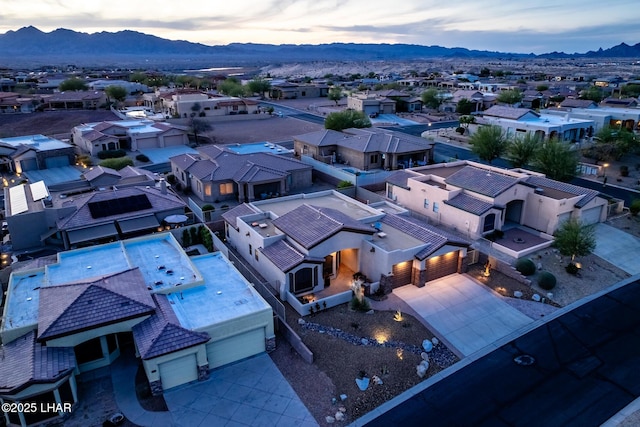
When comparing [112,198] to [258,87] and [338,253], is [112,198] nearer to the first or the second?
[338,253]

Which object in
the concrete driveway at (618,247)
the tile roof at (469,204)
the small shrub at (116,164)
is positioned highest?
the tile roof at (469,204)

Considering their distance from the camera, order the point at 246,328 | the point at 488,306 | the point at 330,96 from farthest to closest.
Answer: the point at 330,96 < the point at 488,306 < the point at 246,328

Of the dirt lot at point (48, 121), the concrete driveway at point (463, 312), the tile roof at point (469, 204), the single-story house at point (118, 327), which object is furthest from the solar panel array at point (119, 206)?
the dirt lot at point (48, 121)

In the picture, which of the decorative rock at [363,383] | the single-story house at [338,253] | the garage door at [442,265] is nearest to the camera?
the decorative rock at [363,383]

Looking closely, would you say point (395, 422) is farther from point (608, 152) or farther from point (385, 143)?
point (608, 152)

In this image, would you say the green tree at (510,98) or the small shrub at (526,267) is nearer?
the small shrub at (526,267)

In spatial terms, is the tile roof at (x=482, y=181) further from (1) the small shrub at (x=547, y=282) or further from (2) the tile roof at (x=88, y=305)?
(2) the tile roof at (x=88, y=305)

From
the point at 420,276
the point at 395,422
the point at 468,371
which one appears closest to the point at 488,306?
the point at 420,276
